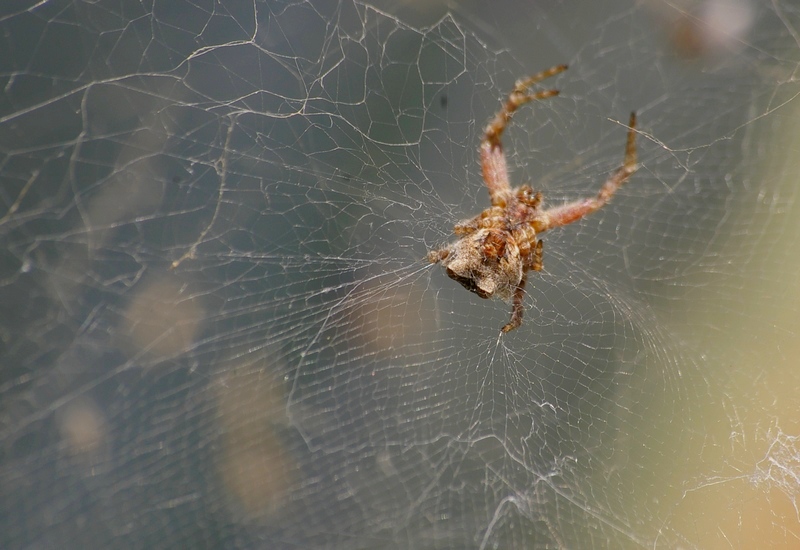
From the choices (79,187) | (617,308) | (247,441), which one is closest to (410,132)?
(617,308)

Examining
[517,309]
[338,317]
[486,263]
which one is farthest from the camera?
[338,317]

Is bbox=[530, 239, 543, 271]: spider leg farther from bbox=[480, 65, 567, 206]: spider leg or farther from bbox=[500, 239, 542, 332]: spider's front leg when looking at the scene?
bbox=[480, 65, 567, 206]: spider leg

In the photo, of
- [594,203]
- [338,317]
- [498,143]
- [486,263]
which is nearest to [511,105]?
[498,143]

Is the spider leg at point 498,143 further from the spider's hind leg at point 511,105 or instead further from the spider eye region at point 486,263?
the spider eye region at point 486,263

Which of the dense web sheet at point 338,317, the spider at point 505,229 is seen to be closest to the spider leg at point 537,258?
the spider at point 505,229

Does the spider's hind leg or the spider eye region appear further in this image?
the spider's hind leg

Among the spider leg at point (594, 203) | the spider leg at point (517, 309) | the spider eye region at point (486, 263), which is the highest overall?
the spider leg at point (594, 203)

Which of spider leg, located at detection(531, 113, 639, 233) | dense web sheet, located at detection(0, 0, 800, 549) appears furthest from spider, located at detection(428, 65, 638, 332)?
dense web sheet, located at detection(0, 0, 800, 549)

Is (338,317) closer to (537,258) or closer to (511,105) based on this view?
(537,258)

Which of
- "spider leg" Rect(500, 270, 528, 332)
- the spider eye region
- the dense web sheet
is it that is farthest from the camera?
the dense web sheet
